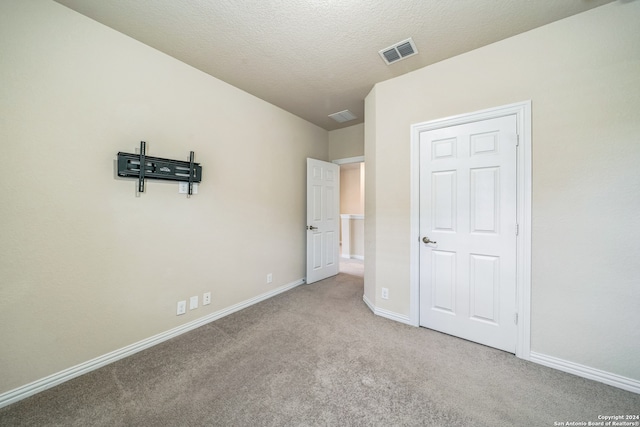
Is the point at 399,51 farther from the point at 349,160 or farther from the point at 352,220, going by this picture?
the point at 352,220

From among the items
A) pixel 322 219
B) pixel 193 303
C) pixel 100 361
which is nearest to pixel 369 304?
pixel 322 219

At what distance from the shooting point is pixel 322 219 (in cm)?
397

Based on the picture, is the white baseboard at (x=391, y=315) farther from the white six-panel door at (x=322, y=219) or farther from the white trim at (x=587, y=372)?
the white six-panel door at (x=322, y=219)

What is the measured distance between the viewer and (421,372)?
5.76 feet

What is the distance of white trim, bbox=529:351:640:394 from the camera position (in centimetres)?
158

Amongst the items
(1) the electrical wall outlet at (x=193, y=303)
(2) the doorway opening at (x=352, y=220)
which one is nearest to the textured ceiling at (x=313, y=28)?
(2) the doorway opening at (x=352, y=220)

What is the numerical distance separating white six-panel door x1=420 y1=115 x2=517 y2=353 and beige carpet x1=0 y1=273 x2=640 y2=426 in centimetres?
24

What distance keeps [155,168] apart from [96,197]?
1.58ft

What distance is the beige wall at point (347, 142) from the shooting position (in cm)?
398

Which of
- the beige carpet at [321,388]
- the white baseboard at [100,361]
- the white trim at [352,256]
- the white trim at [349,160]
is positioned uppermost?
the white trim at [349,160]

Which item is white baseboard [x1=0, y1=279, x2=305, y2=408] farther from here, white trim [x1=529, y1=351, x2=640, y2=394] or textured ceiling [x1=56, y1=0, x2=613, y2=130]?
white trim [x1=529, y1=351, x2=640, y2=394]

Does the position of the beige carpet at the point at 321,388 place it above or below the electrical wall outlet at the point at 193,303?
below

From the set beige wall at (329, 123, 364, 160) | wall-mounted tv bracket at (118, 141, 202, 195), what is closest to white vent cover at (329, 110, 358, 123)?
beige wall at (329, 123, 364, 160)

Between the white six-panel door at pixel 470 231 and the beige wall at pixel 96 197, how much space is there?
2.26m
